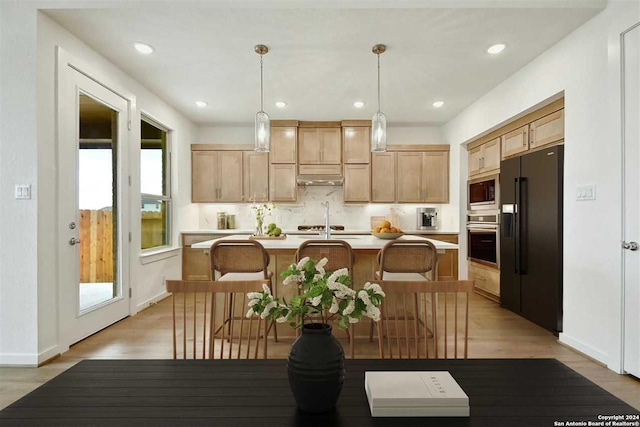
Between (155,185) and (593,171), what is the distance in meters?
4.79

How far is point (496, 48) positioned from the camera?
339 centimetres

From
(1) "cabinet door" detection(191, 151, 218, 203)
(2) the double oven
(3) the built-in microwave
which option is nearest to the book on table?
(2) the double oven

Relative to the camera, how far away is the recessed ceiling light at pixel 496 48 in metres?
3.33

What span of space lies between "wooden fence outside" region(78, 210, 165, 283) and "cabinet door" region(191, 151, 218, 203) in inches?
90.6

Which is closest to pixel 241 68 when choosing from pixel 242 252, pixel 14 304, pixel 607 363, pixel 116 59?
pixel 116 59

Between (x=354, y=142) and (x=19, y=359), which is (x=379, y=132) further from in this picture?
(x=19, y=359)

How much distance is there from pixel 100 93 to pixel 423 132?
4.77 m

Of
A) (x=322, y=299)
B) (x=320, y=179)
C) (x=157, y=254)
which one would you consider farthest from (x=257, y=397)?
(x=320, y=179)

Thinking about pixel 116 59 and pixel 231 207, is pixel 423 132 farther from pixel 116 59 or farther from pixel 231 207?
pixel 116 59

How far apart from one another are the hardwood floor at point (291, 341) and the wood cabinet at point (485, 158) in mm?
1821

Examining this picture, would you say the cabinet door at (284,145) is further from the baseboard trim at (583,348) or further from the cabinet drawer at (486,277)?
the baseboard trim at (583,348)

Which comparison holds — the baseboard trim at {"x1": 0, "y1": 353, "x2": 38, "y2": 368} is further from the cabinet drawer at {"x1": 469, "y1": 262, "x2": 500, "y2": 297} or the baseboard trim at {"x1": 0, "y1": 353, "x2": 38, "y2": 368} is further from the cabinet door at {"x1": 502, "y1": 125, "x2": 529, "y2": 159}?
the cabinet door at {"x1": 502, "y1": 125, "x2": 529, "y2": 159}

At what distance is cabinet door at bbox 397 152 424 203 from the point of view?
19.7ft

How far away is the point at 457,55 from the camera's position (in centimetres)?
356
